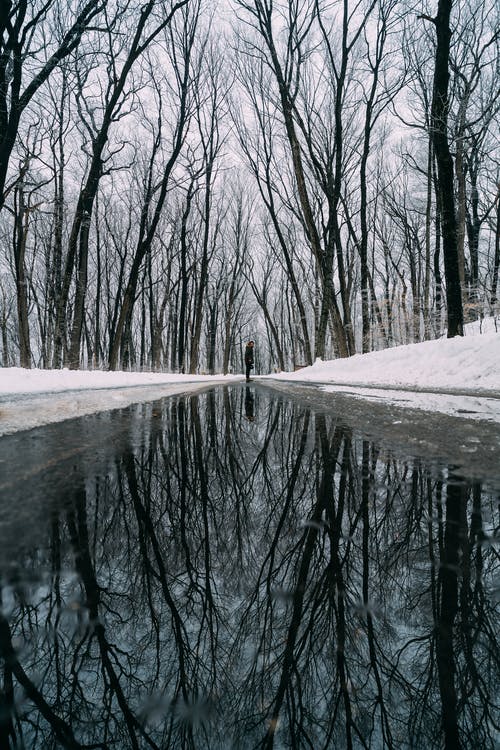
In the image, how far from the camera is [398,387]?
21.1ft

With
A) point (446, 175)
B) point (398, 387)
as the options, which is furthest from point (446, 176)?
point (398, 387)

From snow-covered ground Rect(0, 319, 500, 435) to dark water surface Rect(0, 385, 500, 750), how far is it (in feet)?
6.72

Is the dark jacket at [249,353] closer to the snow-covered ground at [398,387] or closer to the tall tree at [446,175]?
A: the snow-covered ground at [398,387]

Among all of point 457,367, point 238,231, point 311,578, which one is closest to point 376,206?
point 238,231

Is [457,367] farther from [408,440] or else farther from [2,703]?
[2,703]

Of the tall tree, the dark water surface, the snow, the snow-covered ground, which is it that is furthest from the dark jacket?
the dark water surface

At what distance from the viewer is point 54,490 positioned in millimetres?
1535

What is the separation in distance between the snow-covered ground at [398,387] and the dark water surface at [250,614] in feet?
6.72

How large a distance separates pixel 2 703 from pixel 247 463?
1.54 m

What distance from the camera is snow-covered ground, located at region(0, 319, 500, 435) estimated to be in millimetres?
3754

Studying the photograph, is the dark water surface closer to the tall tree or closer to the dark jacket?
the tall tree

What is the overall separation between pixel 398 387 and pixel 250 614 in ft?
20.3

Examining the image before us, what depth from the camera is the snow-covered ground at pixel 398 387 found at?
12.3 ft

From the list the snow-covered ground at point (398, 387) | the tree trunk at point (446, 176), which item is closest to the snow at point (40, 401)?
the snow-covered ground at point (398, 387)
